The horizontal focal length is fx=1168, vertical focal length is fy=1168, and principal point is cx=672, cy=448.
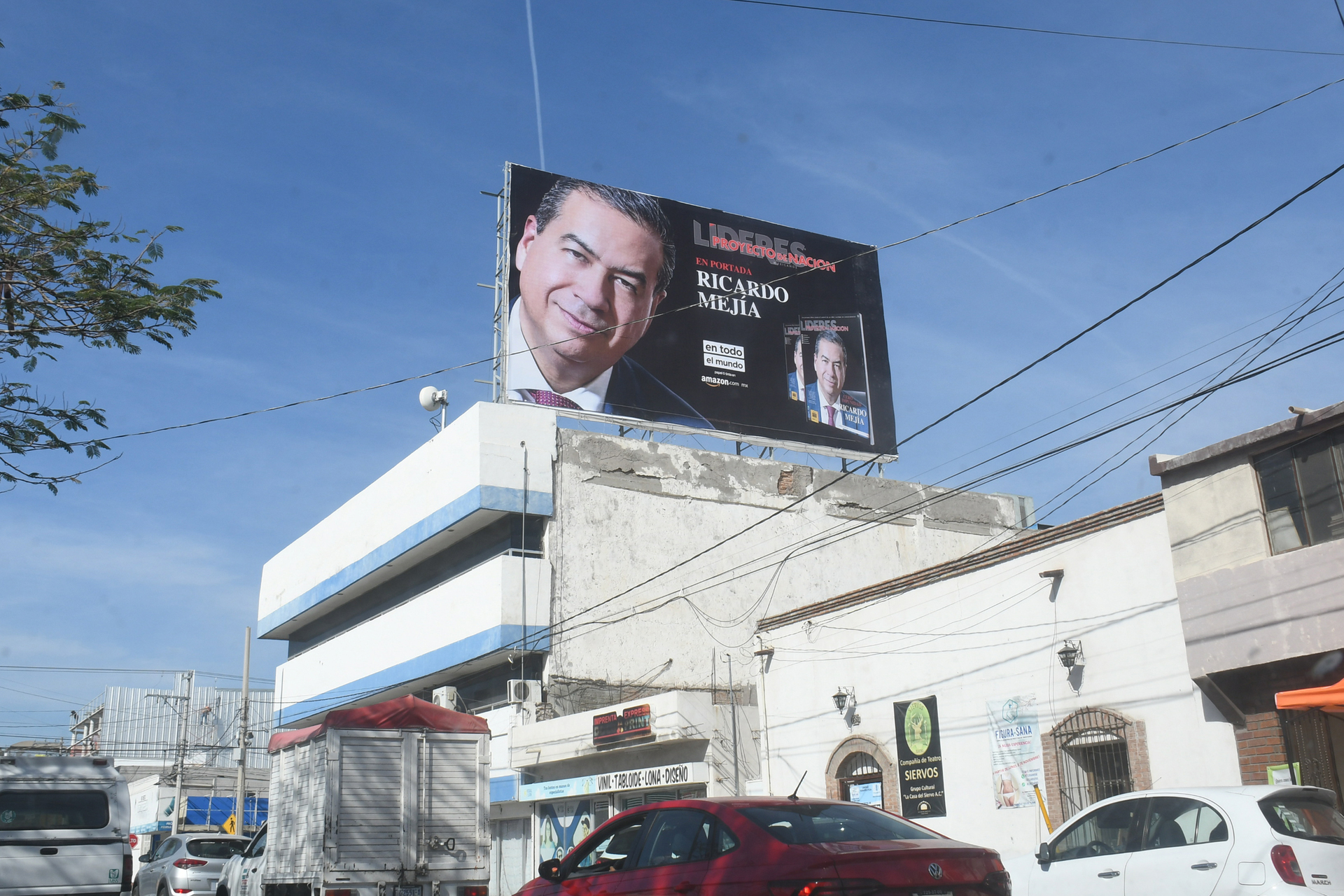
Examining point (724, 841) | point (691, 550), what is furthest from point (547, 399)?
point (724, 841)

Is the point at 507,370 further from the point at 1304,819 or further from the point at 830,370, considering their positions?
the point at 1304,819

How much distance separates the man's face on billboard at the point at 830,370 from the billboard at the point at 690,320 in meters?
0.04

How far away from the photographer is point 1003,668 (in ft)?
50.9

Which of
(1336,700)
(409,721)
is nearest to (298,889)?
(409,721)

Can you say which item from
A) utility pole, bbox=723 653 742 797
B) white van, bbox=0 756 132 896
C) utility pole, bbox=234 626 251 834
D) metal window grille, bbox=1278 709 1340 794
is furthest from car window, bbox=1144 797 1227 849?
utility pole, bbox=234 626 251 834

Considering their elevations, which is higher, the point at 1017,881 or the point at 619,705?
the point at 619,705

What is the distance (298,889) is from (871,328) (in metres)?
24.0

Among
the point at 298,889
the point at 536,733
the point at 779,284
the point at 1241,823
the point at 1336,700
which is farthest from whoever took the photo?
the point at 779,284

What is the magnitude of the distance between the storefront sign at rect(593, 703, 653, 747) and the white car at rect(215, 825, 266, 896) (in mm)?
7038

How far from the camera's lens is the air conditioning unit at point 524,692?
86.4 feet

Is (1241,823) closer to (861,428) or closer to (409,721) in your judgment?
(409,721)

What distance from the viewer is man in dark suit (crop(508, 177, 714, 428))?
29.0m

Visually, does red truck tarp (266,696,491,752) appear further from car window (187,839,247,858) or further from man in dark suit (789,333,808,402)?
man in dark suit (789,333,808,402)

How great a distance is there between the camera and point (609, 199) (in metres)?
30.4
